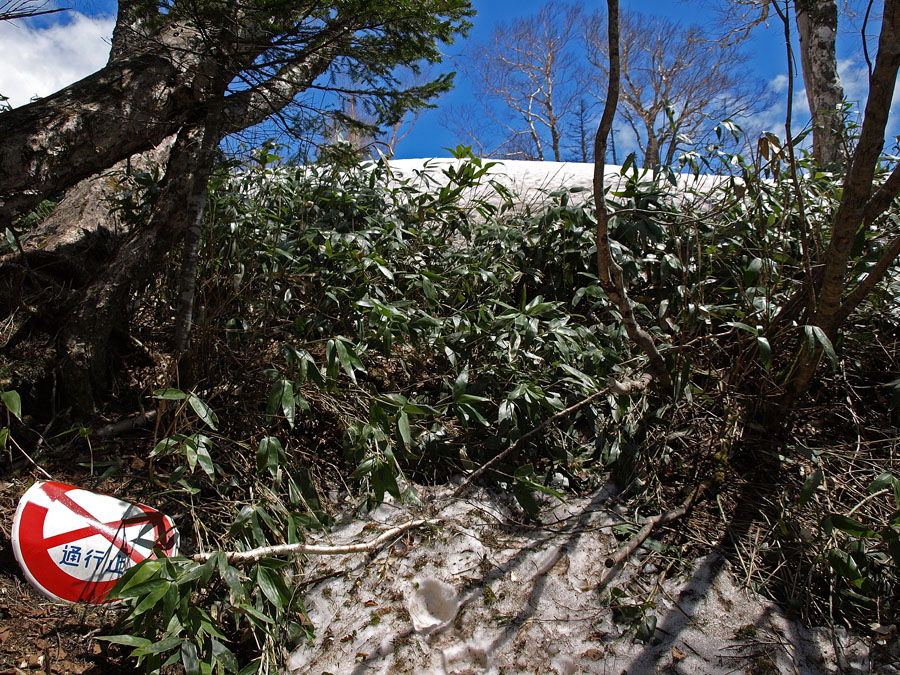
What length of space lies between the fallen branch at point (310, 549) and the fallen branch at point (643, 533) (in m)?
0.59

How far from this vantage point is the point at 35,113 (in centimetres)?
224

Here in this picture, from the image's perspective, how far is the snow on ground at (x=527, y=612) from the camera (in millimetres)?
1582

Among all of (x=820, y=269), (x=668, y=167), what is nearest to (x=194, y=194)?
(x=668, y=167)

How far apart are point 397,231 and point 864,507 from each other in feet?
7.12

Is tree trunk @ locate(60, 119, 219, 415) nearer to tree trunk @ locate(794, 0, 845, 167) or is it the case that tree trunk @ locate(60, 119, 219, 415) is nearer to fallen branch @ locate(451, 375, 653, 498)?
fallen branch @ locate(451, 375, 653, 498)

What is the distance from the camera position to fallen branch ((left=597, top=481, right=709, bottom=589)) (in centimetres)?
182

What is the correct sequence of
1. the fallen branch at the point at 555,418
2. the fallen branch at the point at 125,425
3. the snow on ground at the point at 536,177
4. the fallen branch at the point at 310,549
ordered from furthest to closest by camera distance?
the snow on ground at the point at 536,177, the fallen branch at the point at 125,425, the fallen branch at the point at 555,418, the fallen branch at the point at 310,549

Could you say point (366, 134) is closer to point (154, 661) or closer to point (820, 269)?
point (820, 269)

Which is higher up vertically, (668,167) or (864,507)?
(668,167)

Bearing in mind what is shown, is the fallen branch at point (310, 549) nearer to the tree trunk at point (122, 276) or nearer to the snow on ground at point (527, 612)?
the snow on ground at point (527, 612)

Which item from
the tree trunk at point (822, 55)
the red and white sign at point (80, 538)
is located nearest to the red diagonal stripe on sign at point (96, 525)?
the red and white sign at point (80, 538)

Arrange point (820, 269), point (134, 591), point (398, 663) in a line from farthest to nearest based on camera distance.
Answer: point (820, 269) < point (398, 663) < point (134, 591)

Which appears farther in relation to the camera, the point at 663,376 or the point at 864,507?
the point at 663,376

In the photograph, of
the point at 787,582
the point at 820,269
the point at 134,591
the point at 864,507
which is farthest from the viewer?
the point at 820,269
